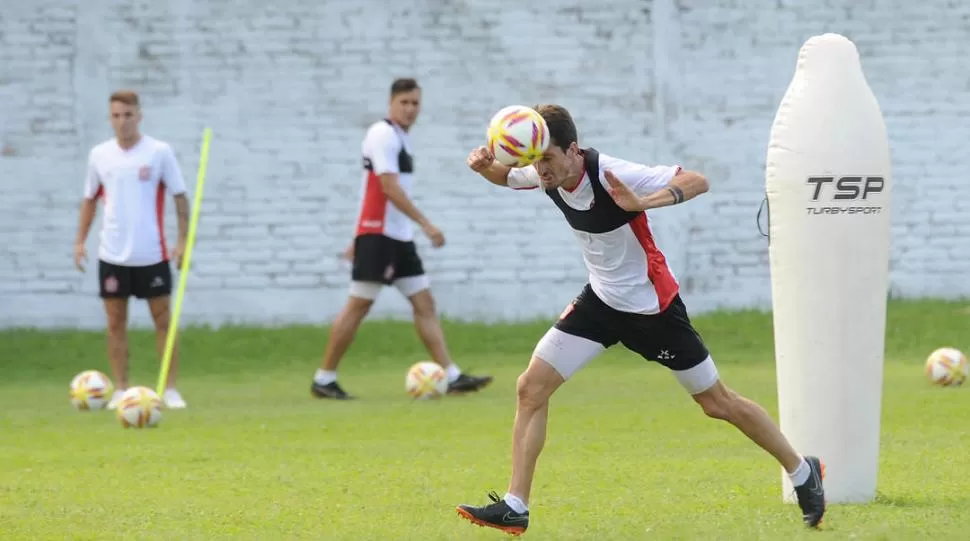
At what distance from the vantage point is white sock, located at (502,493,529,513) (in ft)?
21.4

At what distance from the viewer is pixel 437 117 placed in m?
17.2

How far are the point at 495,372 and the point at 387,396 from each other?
197cm

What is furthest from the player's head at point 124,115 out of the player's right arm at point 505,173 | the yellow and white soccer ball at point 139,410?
the player's right arm at point 505,173

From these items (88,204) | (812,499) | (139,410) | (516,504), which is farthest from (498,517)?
(88,204)

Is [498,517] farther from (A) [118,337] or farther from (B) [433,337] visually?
(A) [118,337]

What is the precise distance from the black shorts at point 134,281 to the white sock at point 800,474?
666 cm

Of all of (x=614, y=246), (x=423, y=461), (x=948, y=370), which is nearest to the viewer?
(x=614, y=246)

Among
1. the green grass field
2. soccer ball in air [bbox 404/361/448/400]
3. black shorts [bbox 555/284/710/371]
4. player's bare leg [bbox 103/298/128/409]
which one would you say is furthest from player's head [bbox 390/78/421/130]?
black shorts [bbox 555/284/710/371]

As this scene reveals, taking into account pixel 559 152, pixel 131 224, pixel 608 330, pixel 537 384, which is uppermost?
pixel 559 152

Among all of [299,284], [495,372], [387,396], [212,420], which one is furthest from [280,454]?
[299,284]

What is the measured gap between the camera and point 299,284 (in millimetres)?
17250

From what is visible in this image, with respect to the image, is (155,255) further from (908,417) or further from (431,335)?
(908,417)

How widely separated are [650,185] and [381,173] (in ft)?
20.0

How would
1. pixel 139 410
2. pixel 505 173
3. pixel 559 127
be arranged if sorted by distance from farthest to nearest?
pixel 139 410
pixel 505 173
pixel 559 127
